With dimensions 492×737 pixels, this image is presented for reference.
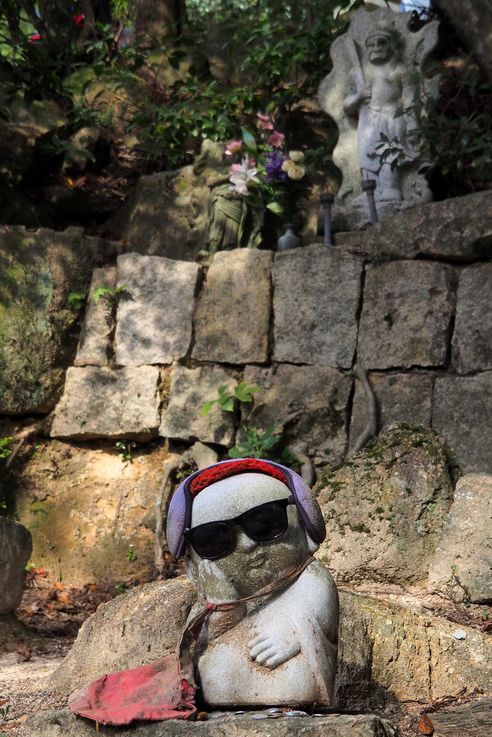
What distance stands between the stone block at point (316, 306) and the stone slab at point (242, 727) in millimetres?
3191

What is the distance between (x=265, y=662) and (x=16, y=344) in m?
3.80

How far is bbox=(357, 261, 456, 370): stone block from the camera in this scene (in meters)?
5.15

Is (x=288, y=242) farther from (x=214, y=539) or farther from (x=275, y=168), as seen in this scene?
(x=214, y=539)

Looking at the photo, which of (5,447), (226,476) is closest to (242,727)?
(226,476)

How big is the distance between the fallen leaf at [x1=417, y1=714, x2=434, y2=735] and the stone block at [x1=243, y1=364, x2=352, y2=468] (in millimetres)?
2484

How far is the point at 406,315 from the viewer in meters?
5.24

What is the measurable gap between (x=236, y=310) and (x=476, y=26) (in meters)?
2.52

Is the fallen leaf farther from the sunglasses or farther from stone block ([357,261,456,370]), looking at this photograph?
stone block ([357,261,456,370])

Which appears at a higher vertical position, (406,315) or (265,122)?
(265,122)

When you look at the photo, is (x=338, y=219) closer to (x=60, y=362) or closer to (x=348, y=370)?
(x=348, y=370)

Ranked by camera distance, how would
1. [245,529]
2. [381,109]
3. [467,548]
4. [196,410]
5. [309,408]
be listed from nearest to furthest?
[245,529], [467,548], [309,408], [196,410], [381,109]

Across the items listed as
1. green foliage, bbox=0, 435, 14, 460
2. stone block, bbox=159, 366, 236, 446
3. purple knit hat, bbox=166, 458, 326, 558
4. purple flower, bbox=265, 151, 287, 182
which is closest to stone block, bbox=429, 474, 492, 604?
purple knit hat, bbox=166, 458, 326, 558

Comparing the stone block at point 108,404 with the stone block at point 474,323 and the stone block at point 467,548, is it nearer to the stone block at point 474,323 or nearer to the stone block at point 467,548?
the stone block at point 474,323

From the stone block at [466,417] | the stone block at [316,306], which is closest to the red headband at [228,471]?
the stone block at [466,417]
